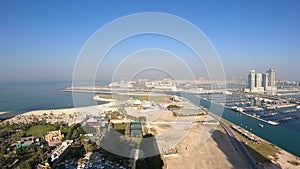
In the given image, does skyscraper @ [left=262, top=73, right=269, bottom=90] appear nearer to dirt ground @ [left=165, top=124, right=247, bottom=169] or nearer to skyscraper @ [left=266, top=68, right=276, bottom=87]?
skyscraper @ [left=266, top=68, right=276, bottom=87]

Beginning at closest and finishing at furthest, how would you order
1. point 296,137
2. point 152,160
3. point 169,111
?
point 152,160, point 296,137, point 169,111

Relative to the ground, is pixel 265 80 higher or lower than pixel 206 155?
Result: higher

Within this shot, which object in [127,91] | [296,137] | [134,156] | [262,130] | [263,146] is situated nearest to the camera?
[134,156]

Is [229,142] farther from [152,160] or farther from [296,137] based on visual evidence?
[296,137]

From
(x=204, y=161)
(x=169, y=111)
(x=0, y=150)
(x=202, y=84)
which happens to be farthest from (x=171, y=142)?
(x=202, y=84)

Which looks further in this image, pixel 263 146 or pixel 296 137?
pixel 296 137

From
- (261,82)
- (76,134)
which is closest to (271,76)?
(261,82)

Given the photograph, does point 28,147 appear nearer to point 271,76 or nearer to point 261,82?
point 261,82
